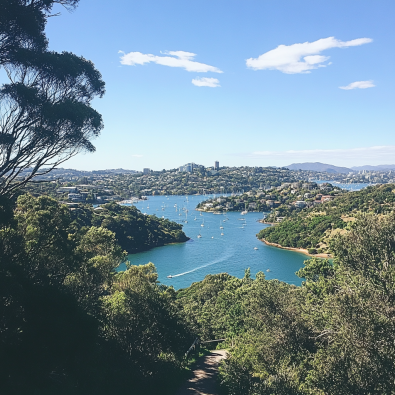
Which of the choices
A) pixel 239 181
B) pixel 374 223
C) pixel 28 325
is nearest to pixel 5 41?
pixel 28 325

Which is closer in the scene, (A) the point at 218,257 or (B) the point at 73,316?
(B) the point at 73,316

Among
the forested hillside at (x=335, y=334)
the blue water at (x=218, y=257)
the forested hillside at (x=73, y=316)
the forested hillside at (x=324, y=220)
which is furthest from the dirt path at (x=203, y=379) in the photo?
the forested hillside at (x=324, y=220)

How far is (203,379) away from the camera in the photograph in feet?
26.8

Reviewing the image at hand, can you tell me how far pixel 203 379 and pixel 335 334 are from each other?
3942 millimetres

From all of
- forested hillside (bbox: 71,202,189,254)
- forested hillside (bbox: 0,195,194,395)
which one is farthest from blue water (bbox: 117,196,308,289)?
forested hillside (bbox: 0,195,194,395)

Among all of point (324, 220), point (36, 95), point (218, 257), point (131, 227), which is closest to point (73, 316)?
point (36, 95)

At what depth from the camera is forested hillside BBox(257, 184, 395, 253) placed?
4016 centimetres

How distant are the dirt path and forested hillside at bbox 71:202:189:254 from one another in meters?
29.5

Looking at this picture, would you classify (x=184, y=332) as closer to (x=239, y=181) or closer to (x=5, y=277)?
(x=5, y=277)

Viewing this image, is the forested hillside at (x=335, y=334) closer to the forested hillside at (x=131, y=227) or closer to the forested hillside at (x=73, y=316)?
the forested hillside at (x=73, y=316)

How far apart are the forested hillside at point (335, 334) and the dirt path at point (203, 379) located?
1.97 ft

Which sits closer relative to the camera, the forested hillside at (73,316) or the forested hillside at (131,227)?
the forested hillside at (73,316)

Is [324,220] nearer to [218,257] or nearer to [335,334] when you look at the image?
[218,257]

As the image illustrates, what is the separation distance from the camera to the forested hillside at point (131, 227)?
40281 mm
